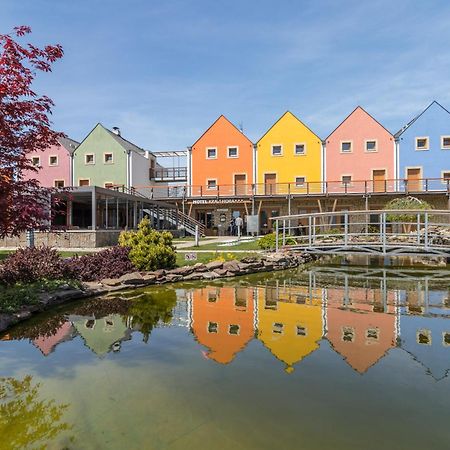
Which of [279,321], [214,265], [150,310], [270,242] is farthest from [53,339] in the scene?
[270,242]

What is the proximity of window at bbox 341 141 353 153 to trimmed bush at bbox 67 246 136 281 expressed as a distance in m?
24.1

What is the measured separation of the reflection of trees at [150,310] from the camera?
20.1 feet

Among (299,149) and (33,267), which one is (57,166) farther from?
(33,267)

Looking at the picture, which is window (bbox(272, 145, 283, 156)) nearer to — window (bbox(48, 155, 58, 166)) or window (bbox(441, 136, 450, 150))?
window (bbox(441, 136, 450, 150))

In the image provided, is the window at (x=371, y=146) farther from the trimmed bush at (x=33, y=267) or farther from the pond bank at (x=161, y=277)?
the trimmed bush at (x=33, y=267)

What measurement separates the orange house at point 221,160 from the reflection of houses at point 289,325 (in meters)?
23.3

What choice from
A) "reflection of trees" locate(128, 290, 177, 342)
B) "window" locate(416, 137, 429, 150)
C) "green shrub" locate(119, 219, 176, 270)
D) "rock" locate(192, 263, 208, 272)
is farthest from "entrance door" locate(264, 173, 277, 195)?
"reflection of trees" locate(128, 290, 177, 342)

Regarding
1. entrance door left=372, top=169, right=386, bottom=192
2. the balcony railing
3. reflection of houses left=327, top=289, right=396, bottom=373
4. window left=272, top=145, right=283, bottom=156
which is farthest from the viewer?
window left=272, top=145, right=283, bottom=156

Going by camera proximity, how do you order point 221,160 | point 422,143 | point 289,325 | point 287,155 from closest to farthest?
point 289,325, point 422,143, point 287,155, point 221,160

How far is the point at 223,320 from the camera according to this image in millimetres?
6328

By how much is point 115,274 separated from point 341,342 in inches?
238

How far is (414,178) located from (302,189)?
7.86 m

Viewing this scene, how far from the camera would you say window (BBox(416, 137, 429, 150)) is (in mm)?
29219

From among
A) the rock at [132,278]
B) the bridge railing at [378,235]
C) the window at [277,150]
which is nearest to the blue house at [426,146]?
the bridge railing at [378,235]
